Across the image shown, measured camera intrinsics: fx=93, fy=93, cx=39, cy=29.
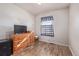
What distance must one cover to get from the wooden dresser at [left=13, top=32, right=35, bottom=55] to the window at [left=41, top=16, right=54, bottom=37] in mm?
189

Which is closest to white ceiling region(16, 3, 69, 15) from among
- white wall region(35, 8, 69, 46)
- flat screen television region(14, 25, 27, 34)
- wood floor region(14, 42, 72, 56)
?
white wall region(35, 8, 69, 46)

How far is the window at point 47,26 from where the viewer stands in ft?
4.67

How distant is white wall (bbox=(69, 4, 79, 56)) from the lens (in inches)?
52.1

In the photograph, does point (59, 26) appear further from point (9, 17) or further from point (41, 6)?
point (9, 17)

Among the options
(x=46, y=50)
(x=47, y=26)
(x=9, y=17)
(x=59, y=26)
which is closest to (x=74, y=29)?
(x=59, y=26)

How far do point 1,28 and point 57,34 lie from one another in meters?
0.83

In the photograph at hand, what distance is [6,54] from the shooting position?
1314 mm

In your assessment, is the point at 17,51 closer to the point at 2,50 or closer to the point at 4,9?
the point at 2,50

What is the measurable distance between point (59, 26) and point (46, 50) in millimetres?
416

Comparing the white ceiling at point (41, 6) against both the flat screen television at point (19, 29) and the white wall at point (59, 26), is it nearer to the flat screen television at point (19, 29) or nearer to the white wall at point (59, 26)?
the white wall at point (59, 26)

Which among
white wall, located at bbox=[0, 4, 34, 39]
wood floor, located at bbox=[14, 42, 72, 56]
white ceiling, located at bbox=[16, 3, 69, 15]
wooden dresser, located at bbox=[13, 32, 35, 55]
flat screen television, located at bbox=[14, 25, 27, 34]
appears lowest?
wood floor, located at bbox=[14, 42, 72, 56]

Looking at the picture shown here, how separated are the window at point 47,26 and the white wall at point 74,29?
11.1 inches

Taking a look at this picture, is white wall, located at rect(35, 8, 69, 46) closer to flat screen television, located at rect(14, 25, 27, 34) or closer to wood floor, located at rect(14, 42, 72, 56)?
wood floor, located at rect(14, 42, 72, 56)

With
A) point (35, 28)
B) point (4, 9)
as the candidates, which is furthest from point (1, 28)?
point (35, 28)
